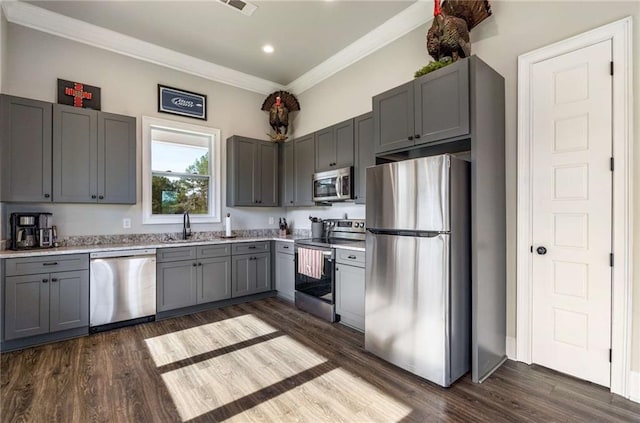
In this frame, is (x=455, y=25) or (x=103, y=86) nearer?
(x=455, y=25)

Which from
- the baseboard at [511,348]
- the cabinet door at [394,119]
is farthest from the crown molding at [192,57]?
the baseboard at [511,348]

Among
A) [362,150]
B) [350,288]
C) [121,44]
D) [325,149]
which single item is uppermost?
[121,44]

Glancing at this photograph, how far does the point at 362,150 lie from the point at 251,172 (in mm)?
1936

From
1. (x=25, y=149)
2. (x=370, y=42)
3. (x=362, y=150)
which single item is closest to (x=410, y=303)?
(x=362, y=150)

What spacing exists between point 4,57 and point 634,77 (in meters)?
5.57

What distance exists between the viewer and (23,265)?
109 inches

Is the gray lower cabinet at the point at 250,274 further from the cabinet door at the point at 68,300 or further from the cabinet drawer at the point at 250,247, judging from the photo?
the cabinet door at the point at 68,300

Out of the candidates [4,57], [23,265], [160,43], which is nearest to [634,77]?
[160,43]

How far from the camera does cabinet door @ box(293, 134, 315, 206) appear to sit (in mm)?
4293

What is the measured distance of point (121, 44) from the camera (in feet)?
12.2

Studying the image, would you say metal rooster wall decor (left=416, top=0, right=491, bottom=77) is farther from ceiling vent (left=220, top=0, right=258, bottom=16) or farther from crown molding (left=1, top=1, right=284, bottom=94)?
crown molding (left=1, top=1, right=284, bottom=94)

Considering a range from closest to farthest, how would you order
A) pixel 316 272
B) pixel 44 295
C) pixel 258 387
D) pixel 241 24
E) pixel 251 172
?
pixel 258 387 < pixel 44 295 < pixel 241 24 < pixel 316 272 < pixel 251 172

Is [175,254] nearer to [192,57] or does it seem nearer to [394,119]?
[192,57]

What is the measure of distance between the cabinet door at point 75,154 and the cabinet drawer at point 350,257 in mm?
2854
